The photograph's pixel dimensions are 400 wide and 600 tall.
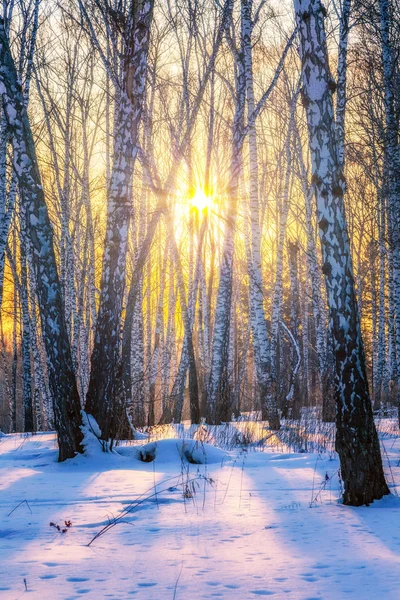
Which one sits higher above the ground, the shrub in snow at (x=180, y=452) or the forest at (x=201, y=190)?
the forest at (x=201, y=190)

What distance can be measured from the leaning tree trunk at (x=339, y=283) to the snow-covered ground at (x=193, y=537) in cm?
26

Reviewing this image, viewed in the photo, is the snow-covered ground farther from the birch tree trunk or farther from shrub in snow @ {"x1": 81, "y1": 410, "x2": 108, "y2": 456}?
the birch tree trunk

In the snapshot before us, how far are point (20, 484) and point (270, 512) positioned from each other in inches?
83.6

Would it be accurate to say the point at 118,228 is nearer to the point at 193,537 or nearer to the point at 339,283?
the point at 339,283

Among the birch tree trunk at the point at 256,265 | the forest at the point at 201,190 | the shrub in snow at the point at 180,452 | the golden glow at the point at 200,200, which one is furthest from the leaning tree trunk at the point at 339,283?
the golden glow at the point at 200,200

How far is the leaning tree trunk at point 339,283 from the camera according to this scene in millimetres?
3648

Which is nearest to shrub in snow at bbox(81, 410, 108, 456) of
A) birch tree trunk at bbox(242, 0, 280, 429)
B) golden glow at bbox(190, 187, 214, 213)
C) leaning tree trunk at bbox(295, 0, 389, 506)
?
leaning tree trunk at bbox(295, 0, 389, 506)

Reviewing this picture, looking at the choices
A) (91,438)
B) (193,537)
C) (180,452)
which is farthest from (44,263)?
(193,537)

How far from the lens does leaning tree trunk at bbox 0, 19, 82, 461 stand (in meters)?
5.35

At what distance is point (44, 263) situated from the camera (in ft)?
17.8

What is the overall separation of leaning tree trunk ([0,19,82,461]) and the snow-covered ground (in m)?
0.53

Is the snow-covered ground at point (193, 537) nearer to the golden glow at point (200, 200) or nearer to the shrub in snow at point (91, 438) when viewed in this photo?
the shrub in snow at point (91, 438)

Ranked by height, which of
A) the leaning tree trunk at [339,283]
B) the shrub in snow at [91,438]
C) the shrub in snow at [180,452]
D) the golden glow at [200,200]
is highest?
the golden glow at [200,200]

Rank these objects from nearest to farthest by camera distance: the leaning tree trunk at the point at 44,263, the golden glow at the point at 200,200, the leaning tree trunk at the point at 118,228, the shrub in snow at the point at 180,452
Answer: the leaning tree trunk at the point at 44,263, the shrub in snow at the point at 180,452, the leaning tree trunk at the point at 118,228, the golden glow at the point at 200,200
